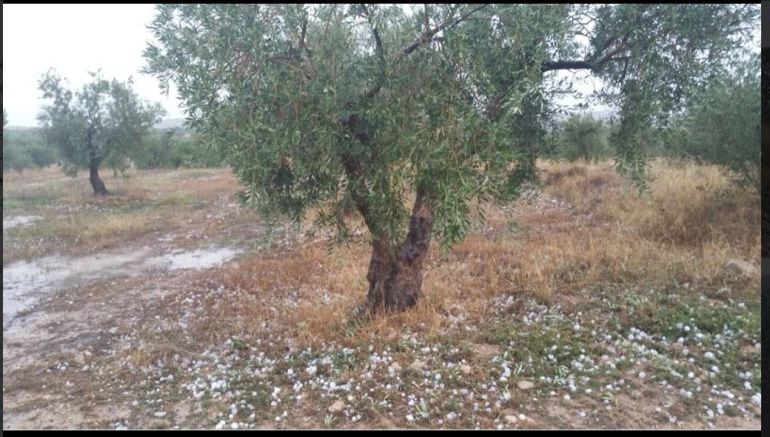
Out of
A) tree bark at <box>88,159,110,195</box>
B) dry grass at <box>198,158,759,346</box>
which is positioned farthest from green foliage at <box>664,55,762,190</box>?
tree bark at <box>88,159,110,195</box>

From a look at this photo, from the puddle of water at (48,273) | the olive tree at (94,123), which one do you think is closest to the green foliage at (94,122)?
the olive tree at (94,123)

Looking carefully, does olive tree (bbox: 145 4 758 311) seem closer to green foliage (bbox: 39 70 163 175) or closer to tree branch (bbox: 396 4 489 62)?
tree branch (bbox: 396 4 489 62)

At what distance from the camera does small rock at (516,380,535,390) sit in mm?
5539

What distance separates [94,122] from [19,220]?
590 centimetres

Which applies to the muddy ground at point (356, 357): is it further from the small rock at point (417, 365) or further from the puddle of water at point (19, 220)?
the puddle of water at point (19, 220)

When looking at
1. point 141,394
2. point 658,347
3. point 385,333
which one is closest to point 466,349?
point 385,333

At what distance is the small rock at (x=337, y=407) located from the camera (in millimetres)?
5270

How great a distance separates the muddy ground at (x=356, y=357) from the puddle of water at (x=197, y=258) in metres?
1.22

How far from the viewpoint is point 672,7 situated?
5.34 meters

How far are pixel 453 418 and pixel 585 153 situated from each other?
1858 centimetres

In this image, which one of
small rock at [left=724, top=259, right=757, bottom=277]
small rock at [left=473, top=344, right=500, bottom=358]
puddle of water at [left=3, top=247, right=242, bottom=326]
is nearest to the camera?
small rock at [left=473, top=344, right=500, bottom=358]

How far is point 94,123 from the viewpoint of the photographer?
23.1 m

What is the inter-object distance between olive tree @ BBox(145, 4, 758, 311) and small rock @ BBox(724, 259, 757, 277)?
4118 mm

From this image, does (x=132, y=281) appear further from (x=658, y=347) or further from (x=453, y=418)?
(x=658, y=347)
